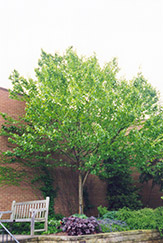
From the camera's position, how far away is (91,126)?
28.5 feet

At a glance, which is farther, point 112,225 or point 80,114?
point 80,114

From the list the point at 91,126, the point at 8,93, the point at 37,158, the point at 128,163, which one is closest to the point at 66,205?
the point at 37,158

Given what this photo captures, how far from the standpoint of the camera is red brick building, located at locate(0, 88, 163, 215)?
9344mm

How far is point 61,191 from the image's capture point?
1092 cm

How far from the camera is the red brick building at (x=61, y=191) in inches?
368

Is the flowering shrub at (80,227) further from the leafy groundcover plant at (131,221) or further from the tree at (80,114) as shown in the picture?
the tree at (80,114)

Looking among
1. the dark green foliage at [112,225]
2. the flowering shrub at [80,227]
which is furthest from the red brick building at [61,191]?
the dark green foliage at [112,225]

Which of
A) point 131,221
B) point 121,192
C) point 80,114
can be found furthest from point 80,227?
point 121,192

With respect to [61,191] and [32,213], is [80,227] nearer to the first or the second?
[32,213]

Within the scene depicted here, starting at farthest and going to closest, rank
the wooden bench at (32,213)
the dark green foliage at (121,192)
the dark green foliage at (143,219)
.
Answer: the dark green foliage at (121,192)
the dark green foliage at (143,219)
the wooden bench at (32,213)

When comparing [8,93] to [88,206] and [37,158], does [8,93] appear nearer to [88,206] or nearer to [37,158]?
[37,158]

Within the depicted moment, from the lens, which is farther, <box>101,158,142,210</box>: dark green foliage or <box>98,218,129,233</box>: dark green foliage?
<box>101,158,142,210</box>: dark green foliage

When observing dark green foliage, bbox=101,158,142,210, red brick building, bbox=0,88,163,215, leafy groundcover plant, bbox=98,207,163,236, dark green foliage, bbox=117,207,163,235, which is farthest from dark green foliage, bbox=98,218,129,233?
red brick building, bbox=0,88,163,215

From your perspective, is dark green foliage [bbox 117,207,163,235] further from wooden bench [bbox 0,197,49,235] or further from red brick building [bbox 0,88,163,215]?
red brick building [bbox 0,88,163,215]
